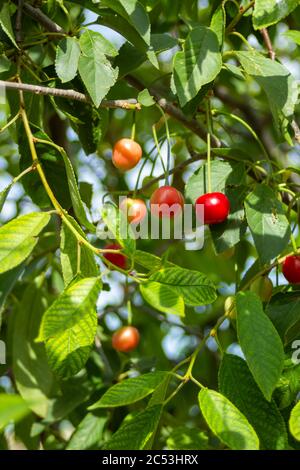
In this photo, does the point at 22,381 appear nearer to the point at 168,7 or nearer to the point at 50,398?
the point at 50,398

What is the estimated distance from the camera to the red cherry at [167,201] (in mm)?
1293

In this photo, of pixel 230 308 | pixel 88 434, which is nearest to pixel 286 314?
pixel 230 308

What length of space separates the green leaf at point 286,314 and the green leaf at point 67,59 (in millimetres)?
469

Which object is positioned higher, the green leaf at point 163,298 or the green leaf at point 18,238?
the green leaf at point 18,238

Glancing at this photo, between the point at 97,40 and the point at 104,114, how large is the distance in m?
0.25

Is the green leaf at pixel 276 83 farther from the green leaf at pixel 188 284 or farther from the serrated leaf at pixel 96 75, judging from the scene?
the green leaf at pixel 188 284

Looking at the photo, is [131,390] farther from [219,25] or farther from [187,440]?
[219,25]

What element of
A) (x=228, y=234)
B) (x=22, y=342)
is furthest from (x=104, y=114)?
(x=22, y=342)

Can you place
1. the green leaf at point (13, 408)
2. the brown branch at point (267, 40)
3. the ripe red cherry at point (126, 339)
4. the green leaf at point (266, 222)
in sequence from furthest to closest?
1. the ripe red cherry at point (126, 339)
2. the brown branch at point (267, 40)
3. the green leaf at point (266, 222)
4. the green leaf at point (13, 408)

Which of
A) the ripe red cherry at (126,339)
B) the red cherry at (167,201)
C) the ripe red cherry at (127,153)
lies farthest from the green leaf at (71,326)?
the ripe red cherry at (126,339)

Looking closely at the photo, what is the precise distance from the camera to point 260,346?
3.18 feet

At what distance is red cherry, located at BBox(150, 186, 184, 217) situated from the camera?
1.29 metres

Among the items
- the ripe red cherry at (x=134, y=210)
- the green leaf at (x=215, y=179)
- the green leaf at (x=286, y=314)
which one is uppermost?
the green leaf at (x=215, y=179)

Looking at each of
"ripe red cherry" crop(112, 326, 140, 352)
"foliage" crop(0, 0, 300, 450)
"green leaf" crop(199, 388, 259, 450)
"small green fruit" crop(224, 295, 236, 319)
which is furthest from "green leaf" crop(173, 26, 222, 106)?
"ripe red cherry" crop(112, 326, 140, 352)
